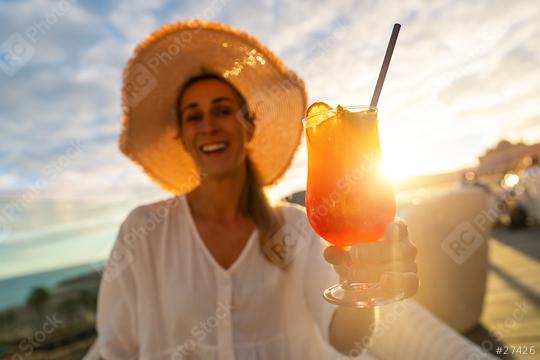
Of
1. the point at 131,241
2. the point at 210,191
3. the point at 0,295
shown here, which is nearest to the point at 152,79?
the point at 210,191

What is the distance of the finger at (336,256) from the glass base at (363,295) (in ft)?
0.19

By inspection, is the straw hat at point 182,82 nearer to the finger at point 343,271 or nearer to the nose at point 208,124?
the nose at point 208,124

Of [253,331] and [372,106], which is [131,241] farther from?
[372,106]

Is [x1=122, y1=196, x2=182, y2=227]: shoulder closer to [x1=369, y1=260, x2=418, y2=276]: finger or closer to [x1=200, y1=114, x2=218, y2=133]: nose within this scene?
[x1=200, y1=114, x2=218, y2=133]: nose

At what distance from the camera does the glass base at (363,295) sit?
0.93 metres

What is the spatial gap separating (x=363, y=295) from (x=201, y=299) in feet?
3.06

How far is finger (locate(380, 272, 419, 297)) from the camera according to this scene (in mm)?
913

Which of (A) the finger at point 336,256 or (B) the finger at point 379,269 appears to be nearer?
(B) the finger at point 379,269

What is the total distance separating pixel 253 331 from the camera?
1701mm

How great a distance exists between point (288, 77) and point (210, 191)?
2.53 ft

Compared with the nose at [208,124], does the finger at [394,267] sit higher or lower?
lower

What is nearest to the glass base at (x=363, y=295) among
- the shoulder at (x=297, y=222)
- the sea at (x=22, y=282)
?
the shoulder at (x=297, y=222)

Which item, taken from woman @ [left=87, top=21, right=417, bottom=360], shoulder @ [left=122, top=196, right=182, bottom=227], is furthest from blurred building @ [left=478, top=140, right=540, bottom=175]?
shoulder @ [left=122, top=196, right=182, bottom=227]

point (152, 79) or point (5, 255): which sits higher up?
point (152, 79)
